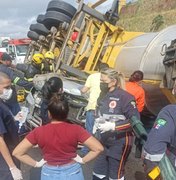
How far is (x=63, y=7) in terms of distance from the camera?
34.4ft

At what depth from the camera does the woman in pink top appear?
3.07 metres

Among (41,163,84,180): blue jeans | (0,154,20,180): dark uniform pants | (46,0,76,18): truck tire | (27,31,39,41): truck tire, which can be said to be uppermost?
(46,0,76,18): truck tire

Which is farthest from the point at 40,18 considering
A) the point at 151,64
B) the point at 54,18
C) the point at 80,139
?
the point at 80,139

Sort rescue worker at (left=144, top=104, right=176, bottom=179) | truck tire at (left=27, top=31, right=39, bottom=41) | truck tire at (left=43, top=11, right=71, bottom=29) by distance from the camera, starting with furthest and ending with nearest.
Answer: truck tire at (left=27, top=31, right=39, bottom=41) → truck tire at (left=43, top=11, right=71, bottom=29) → rescue worker at (left=144, top=104, right=176, bottom=179)

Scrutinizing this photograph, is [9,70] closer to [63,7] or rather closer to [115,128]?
[115,128]

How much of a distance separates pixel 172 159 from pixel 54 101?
99cm

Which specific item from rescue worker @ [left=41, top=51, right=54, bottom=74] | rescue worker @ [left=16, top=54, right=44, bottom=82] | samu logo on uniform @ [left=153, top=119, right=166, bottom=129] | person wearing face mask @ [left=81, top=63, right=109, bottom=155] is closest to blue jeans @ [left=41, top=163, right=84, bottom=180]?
samu logo on uniform @ [left=153, top=119, right=166, bottom=129]

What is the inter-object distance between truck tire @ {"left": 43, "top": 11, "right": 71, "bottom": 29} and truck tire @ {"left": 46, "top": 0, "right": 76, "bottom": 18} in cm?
9

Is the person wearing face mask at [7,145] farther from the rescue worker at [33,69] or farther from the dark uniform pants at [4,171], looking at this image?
the rescue worker at [33,69]

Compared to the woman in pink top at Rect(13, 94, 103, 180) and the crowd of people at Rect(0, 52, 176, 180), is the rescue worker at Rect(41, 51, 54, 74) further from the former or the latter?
the woman in pink top at Rect(13, 94, 103, 180)

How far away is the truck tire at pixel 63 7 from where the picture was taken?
34.4ft

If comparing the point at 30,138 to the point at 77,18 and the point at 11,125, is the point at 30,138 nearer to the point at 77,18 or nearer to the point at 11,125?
the point at 11,125

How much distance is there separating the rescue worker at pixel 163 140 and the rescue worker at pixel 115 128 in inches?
60.3

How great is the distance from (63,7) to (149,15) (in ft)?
68.3
